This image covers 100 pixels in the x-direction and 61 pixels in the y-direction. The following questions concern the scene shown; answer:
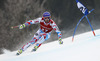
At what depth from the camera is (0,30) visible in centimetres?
927

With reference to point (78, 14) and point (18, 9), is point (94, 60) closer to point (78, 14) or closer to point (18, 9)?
point (18, 9)

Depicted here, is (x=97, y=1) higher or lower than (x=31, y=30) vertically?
higher

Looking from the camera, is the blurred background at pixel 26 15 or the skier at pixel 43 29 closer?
the skier at pixel 43 29

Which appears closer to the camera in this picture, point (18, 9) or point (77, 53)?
point (77, 53)

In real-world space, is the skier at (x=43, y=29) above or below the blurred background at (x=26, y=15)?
below

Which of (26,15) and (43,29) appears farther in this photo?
(26,15)

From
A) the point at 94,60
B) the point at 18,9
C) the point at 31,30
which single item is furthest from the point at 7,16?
the point at 94,60

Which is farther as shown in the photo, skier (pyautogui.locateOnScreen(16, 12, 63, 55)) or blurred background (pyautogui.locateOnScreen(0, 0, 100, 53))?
blurred background (pyautogui.locateOnScreen(0, 0, 100, 53))

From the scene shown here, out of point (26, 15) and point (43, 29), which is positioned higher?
point (26, 15)

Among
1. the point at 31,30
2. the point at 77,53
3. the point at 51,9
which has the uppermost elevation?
the point at 51,9

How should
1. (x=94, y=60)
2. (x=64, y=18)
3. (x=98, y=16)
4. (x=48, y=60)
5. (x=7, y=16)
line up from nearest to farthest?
(x=94, y=60), (x=48, y=60), (x=7, y=16), (x=64, y=18), (x=98, y=16)

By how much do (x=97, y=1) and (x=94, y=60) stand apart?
316 inches

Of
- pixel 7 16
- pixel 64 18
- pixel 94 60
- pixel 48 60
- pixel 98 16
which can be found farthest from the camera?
pixel 98 16

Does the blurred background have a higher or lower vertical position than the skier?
higher
